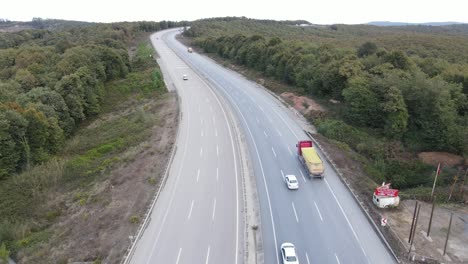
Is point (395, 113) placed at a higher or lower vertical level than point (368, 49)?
lower

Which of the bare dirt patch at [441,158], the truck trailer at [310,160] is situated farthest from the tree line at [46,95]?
the bare dirt patch at [441,158]

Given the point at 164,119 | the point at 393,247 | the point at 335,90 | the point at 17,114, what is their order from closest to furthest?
the point at 393,247
the point at 17,114
the point at 164,119
the point at 335,90

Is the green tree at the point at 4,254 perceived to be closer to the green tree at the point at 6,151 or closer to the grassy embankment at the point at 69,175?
the grassy embankment at the point at 69,175

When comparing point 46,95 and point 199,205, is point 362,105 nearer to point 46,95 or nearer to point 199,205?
point 199,205

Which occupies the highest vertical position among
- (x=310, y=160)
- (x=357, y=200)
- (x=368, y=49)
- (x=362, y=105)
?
(x=368, y=49)

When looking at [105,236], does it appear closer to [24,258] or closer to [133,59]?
[24,258]

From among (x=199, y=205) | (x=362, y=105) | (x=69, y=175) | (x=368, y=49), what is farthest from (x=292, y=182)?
(x=368, y=49)

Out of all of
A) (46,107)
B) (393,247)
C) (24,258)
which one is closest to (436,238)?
(393,247)
